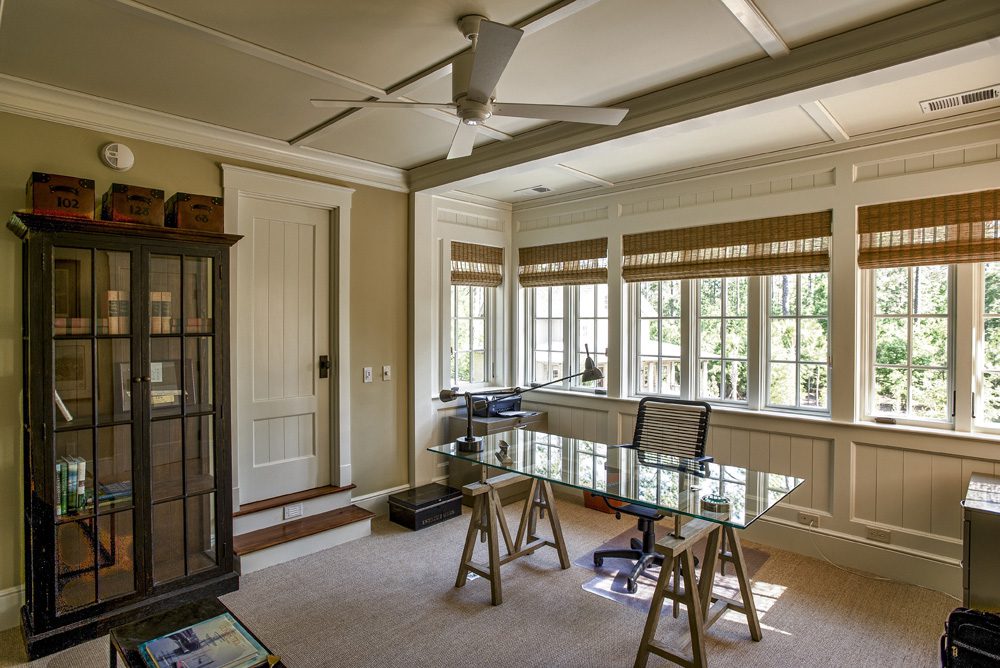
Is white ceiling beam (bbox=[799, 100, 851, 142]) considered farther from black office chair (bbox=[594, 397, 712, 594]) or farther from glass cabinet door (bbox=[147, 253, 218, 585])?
glass cabinet door (bbox=[147, 253, 218, 585])

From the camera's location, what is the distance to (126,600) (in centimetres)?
274

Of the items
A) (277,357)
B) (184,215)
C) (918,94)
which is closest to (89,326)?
(184,215)

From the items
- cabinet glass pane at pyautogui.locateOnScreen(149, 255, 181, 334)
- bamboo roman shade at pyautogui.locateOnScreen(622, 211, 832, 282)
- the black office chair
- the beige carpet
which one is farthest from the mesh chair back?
cabinet glass pane at pyautogui.locateOnScreen(149, 255, 181, 334)

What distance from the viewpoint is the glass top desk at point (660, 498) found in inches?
90.7

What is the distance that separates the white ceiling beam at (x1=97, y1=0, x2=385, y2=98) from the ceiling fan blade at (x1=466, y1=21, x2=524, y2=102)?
0.86 m

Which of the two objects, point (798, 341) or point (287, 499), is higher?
point (798, 341)

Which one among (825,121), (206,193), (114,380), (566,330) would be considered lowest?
(114,380)

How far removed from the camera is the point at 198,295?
300 centimetres

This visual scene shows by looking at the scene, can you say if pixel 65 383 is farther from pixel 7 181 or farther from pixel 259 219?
pixel 259 219

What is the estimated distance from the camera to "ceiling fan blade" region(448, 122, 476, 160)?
235 cm

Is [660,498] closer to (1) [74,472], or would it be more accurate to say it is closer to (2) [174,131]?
(1) [74,472]

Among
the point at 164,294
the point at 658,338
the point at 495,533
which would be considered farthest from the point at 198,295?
the point at 658,338

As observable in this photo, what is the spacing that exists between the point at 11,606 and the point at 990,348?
532 cm

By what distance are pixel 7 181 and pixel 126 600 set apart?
2157 millimetres
